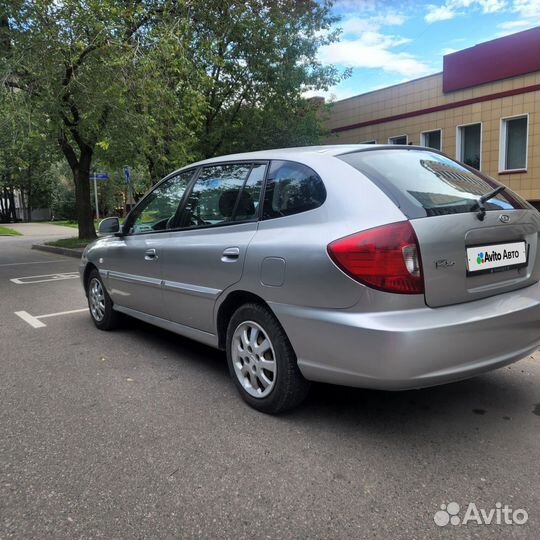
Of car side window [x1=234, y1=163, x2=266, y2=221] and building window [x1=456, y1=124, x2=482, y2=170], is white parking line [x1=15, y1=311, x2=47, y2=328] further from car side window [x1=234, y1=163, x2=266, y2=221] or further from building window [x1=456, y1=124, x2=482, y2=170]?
building window [x1=456, y1=124, x2=482, y2=170]

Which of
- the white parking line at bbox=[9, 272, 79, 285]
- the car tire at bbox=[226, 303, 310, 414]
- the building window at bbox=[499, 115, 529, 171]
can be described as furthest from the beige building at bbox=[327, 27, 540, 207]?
the car tire at bbox=[226, 303, 310, 414]

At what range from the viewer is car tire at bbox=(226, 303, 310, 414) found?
Answer: 2.97 m

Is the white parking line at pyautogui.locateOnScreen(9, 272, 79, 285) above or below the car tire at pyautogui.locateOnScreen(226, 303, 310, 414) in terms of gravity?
below

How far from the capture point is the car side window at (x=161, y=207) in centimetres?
417

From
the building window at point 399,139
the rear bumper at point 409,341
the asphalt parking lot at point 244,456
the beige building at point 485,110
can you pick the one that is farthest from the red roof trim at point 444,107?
the rear bumper at point 409,341

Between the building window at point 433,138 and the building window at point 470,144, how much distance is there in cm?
76

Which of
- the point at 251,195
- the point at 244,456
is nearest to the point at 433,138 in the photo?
the point at 251,195

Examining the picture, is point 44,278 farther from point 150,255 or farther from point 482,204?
point 482,204

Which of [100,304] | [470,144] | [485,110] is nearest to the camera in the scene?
[100,304]

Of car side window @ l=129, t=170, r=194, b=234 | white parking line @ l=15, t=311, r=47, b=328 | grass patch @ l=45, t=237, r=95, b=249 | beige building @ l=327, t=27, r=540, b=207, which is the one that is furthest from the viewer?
grass patch @ l=45, t=237, r=95, b=249

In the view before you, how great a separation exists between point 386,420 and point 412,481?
67 centimetres

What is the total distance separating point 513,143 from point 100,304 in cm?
1433

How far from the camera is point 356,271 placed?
255 centimetres

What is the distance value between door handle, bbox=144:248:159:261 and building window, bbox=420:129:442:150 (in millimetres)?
15296
